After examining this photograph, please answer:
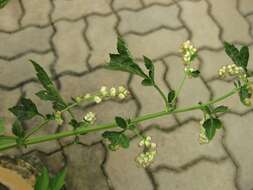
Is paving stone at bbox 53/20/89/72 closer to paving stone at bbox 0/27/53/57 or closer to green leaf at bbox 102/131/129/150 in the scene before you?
paving stone at bbox 0/27/53/57

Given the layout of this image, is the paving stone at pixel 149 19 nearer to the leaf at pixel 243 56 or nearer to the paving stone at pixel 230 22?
the paving stone at pixel 230 22

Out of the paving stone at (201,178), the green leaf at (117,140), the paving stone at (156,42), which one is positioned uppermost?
the paving stone at (156,42)

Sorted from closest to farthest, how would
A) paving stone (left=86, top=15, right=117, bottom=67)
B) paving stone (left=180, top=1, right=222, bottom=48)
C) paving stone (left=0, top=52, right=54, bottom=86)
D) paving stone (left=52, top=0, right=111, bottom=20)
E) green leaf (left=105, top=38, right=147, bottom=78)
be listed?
green leaf (left=105, top=38, right=147, bottom=78)
paving stone (left=0, top=52, right=54, bottom=86)
paving stone (left=86, top=15, right=117, bottom=67)
paving stone (left=180, top=1, right=222, bottom=48)
paving stone (left=52, top=0, right=111, bottom=20)

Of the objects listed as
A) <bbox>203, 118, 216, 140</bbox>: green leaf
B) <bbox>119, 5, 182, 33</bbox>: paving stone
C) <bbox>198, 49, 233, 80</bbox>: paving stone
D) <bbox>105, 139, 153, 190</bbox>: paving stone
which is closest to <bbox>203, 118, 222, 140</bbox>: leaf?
<bbox>203, 118, 216, 140</bbox>: green leaf

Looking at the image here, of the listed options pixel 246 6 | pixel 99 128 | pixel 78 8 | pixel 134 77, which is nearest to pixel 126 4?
pixel 78 8

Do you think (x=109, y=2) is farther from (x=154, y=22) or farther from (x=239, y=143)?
(x=239, y=143)

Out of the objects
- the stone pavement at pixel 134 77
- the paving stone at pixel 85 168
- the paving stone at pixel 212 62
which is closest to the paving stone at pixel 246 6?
the stone pavement at pixel 134 77
